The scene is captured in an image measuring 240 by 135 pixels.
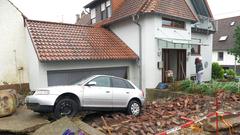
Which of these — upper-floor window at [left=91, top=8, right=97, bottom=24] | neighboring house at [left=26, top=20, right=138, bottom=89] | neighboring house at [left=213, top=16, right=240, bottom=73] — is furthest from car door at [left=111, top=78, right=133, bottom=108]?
neighboring house at [left=213, top=16, right=240, bottom=73]

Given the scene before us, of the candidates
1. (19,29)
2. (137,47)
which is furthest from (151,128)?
(19,29)

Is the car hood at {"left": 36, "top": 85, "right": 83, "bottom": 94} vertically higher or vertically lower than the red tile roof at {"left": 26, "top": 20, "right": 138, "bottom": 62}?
lower

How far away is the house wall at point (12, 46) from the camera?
13.2 meters

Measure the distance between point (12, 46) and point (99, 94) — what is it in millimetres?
7471

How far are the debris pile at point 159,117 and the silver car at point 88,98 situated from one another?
509 mm

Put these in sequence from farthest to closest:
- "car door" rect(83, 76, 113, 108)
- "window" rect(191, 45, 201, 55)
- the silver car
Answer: "window" rect(191, 45, 201, 55)
"car door" rect(83, 76, 113, 108)
the silver car

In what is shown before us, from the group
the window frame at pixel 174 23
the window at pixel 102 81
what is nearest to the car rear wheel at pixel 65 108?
the window at pixel 102 81

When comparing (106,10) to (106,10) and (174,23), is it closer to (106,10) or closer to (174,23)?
(106,10)

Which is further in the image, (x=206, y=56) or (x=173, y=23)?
(x=206, y=56)

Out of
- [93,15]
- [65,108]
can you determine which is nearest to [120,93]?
[65,108]

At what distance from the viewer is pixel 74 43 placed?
14.3 metres

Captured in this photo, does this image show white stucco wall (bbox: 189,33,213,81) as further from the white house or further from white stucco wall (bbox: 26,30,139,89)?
white stucco wall (bbox: 26,30,139,89)

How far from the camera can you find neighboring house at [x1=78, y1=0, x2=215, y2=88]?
15.1 meters

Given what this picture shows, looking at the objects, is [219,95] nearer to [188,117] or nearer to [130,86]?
[188,117]
